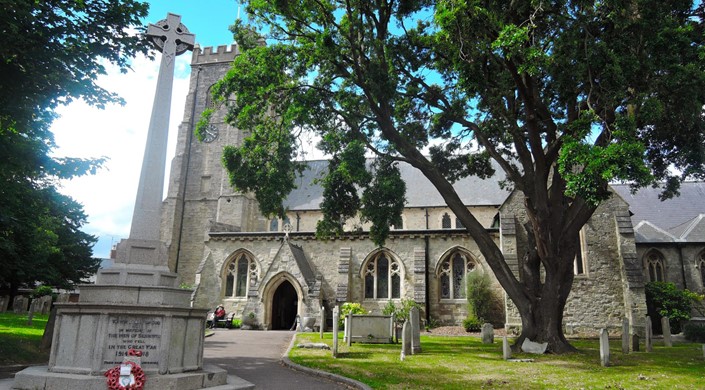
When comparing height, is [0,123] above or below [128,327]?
above

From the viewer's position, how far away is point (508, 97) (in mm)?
16141

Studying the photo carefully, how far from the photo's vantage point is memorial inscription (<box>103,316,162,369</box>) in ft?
25.8

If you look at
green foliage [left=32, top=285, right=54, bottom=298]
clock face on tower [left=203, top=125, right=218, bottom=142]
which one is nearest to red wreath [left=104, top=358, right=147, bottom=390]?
clock face on tower [left=203, top=125, right=218, bottom=142]

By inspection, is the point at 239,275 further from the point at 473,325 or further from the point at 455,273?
the point at 473,325

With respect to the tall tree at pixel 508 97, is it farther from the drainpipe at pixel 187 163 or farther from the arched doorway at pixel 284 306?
the drainpipe at pixel 187 163

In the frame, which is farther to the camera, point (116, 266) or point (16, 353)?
point (16, 353)

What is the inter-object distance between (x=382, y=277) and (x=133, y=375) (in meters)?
20.8

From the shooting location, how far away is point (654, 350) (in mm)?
17234

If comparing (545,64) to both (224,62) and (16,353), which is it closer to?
(16,353)

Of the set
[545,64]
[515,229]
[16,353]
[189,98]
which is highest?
[189,98]

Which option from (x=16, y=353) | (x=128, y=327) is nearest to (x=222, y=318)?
(x=16, y=353)

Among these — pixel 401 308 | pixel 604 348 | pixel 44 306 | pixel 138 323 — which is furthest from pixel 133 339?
pixel 44 306

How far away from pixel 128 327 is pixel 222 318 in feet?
62.1

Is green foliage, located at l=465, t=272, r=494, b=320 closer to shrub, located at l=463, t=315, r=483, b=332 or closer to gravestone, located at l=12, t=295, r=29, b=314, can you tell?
shrub, located at l=463, t=315, r=483, b=332
